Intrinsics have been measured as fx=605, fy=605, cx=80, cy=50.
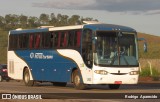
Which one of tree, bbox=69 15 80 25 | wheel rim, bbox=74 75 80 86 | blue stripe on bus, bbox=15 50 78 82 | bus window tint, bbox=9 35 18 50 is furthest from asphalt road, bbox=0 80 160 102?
tree, bbox=69 15 80 25

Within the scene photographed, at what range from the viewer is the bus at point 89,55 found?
2994cm

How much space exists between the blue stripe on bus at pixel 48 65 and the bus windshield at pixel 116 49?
6.34ft

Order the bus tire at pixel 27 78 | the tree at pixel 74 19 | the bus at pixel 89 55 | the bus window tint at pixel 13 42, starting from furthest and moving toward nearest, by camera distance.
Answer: the tree at pixel 74 19, the bus window tint at pixel 13 42, the bus tire at pixel 27 78, the bus at pixel 89 55

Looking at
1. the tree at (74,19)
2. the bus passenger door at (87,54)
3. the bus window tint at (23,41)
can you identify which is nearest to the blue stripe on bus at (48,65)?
the bus window tint at (23,41)

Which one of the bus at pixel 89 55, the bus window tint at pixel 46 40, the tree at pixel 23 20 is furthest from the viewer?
the tree at pixel 23 20

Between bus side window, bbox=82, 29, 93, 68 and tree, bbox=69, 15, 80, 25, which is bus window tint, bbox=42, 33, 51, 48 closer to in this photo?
bus side window, bbox=82, 29, 93, 68

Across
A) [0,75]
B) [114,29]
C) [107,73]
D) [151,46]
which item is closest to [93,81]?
[107,73]

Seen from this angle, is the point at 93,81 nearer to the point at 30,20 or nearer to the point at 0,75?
the point at 0,75

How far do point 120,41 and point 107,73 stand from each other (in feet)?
6.38

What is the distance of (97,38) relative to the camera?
98.6ft

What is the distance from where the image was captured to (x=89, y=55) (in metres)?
30.3

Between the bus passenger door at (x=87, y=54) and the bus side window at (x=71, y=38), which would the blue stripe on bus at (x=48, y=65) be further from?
the bus passenger door at (x=87, y=54)

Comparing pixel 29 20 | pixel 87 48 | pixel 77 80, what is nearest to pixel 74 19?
pixel 29 20

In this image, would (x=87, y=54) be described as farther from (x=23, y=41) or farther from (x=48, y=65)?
(x=23, y=41)
